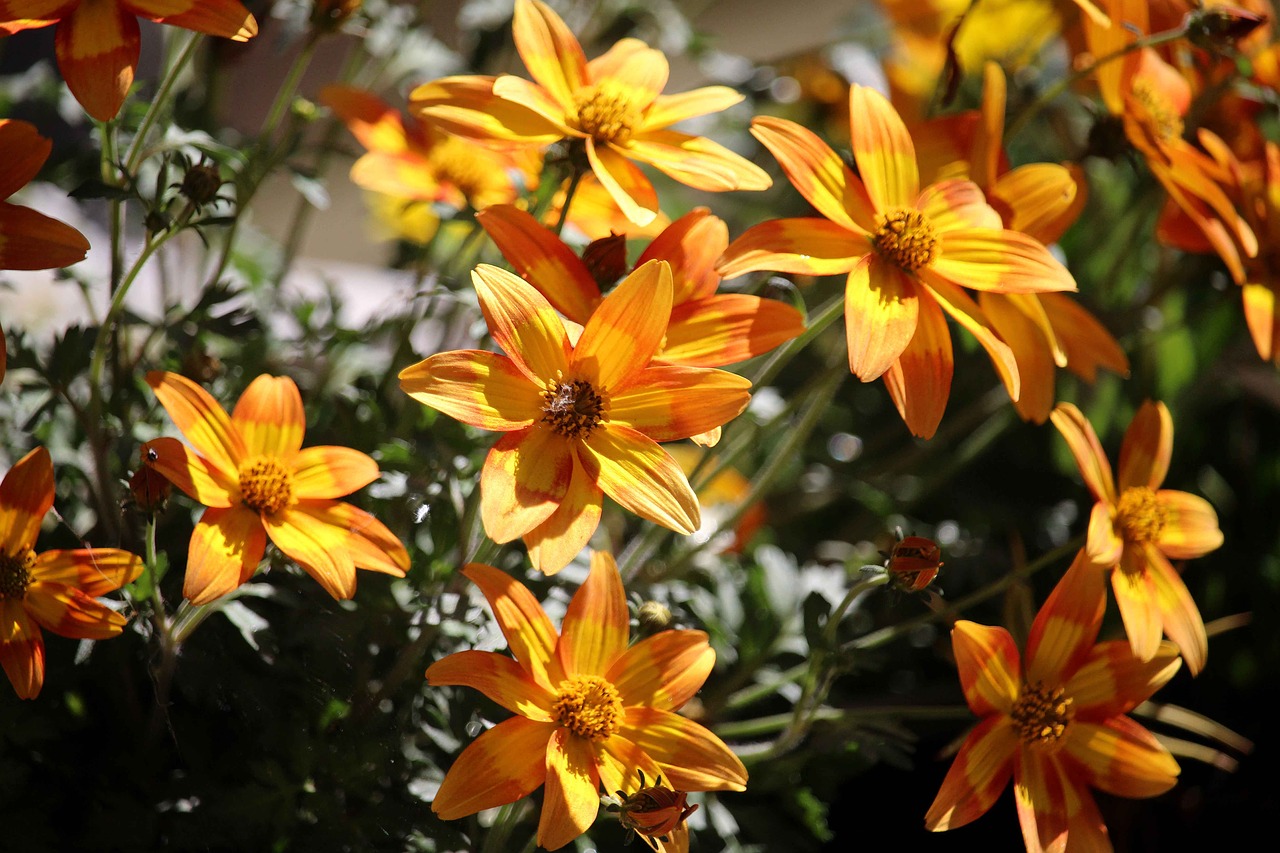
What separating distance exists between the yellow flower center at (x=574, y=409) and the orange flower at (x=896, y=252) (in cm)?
11

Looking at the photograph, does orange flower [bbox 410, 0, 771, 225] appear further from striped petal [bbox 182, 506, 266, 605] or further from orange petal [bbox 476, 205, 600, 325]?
striped petal [bbox 182, 506, 266, 605]

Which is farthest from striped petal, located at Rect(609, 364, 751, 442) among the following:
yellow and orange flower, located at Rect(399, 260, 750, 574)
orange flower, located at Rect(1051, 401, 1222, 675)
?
orange flower, located at Rect(1051, 401, 1222, 675)

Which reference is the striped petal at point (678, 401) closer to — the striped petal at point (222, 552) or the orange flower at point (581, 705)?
the orange flower at point (581, 705)

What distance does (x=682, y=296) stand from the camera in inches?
23.4

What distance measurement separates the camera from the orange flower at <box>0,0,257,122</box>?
0.54 meters

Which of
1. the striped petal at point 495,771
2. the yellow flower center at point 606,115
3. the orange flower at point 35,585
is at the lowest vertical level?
the striped petal at point 495,771

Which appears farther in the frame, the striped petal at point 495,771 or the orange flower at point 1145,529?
the orange flower at point 1145,529

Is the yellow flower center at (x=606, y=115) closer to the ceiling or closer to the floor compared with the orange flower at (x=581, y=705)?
closer to the ceiling

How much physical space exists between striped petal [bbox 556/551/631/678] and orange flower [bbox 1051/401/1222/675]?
0.28 meters

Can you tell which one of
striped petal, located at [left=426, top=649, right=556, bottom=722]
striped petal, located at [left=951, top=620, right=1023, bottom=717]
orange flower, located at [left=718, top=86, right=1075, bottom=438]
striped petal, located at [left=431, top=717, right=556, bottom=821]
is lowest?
striped petal, located at [left=951, top=620, right=1023, bottom=717]

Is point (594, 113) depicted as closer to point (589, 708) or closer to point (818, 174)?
point (818, 174)

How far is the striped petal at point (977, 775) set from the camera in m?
0.58

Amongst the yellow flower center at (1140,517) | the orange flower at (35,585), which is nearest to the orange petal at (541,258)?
the orange flower at (35,585)

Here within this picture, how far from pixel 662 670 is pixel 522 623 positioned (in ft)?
0.27
